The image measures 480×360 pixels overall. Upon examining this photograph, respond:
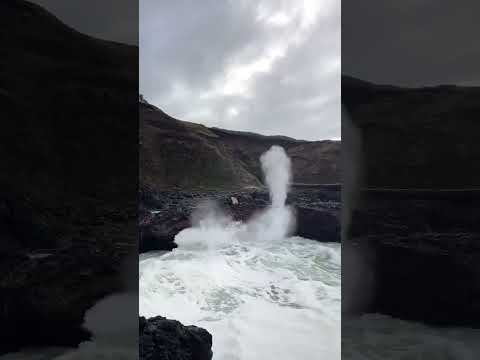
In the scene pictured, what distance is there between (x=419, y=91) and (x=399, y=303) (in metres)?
1.68

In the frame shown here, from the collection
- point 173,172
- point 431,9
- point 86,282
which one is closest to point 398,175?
point 431,9

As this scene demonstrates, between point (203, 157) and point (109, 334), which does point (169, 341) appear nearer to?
point (109, 334)

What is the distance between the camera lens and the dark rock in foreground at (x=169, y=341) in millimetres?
3864

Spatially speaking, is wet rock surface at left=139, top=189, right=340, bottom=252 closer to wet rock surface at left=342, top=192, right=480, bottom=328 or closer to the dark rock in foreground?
the dark rock in foreground

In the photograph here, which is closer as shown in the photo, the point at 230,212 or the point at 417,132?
the point at 417,132

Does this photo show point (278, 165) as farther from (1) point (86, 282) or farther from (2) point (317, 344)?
(1) point (86, 282)

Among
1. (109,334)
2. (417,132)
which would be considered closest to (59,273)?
(109,334)

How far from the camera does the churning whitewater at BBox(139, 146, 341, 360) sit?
6613 millimetres

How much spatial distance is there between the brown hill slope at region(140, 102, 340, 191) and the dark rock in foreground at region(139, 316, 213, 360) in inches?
754

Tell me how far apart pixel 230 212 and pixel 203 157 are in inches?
434

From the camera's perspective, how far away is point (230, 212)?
22250 mm

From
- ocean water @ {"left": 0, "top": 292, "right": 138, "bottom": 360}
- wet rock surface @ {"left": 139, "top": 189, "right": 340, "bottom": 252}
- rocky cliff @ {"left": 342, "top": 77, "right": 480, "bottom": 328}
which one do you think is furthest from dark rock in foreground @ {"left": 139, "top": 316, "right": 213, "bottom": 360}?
wet rock surface @ {"left": 139, "top": 189, "right": 340, "bottom": 252}

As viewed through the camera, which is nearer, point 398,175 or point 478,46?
point 478,46

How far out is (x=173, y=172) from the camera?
27422 mm
